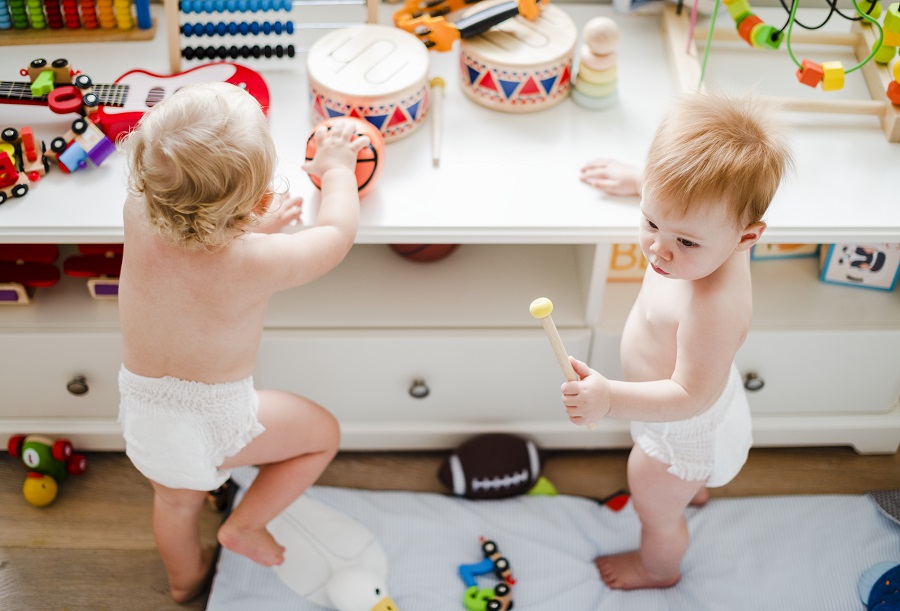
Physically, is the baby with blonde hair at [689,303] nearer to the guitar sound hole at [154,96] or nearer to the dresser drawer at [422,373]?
the dresser drawer at [422,373]

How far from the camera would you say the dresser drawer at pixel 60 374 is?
4.50ft

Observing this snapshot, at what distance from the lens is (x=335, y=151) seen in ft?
3.89

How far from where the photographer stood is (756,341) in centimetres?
139

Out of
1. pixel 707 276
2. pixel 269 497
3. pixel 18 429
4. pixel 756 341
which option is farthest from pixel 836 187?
pixel 18 429

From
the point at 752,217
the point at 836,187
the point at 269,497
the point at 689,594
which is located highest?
the point at 752,217

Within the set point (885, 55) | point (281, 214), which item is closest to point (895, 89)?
point (885, 55)

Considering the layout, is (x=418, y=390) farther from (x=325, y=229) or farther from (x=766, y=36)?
(x=766, y=36)

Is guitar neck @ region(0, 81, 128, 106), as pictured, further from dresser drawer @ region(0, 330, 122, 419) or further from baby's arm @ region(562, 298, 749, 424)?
baby's arm @ region(562, 298, 749, 424)

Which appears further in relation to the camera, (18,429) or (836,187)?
(18,429)

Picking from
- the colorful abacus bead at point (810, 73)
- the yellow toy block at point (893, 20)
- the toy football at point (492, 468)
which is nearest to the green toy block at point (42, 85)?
the toy football at point (492, 468)

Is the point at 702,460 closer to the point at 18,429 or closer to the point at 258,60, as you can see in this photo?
the point at 258,60

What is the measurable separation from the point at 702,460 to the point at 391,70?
0.68m

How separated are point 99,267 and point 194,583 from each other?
493mm

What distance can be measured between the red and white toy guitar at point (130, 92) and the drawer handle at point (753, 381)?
83cm
